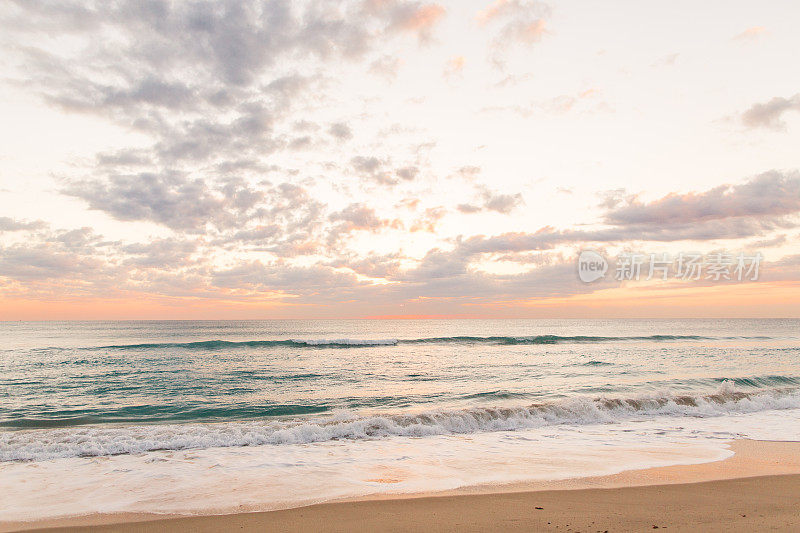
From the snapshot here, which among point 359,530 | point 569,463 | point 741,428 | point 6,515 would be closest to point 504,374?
point 741,428

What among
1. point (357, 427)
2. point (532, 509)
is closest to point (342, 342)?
point (357, 427)

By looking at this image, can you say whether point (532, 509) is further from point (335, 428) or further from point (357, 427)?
point (335, 428)

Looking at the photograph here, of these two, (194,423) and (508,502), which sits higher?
(508,502)

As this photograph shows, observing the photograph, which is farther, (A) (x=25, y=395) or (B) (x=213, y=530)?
(A) (x=25, y=395)

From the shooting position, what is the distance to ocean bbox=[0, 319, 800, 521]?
8.13 meters

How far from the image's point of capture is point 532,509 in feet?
21.7

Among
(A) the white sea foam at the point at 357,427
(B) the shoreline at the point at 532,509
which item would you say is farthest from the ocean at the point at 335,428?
(B) the shoreline at the point at 532,509

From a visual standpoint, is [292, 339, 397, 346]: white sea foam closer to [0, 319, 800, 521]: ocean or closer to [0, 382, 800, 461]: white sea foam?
[0, 319, 800, 521]: ocean

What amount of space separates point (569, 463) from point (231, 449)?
320 inches

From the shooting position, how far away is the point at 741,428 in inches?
525

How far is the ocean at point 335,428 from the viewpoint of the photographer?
813cm

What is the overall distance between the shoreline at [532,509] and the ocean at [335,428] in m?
0.42

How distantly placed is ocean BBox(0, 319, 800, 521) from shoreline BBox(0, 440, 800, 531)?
421 mm

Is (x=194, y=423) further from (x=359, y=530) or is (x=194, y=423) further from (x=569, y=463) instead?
(x=569, y=463)
